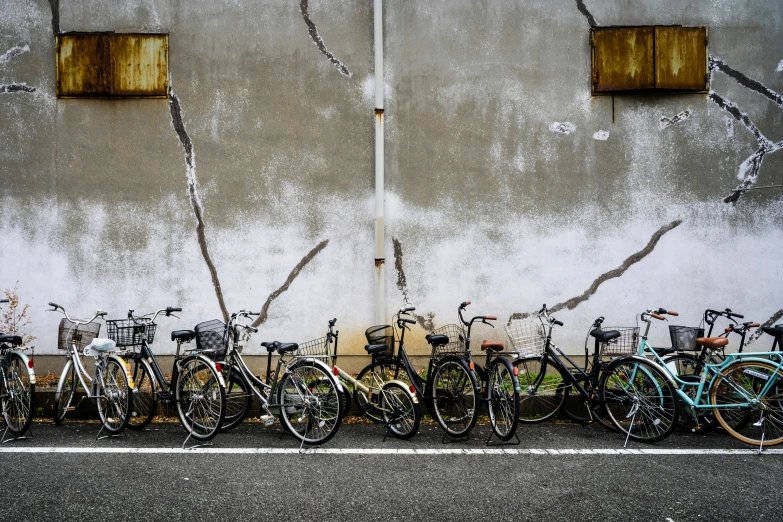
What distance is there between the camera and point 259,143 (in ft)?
28.1

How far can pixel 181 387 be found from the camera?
6266 millimetres

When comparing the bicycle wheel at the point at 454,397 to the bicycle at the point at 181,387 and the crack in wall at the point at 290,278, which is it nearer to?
the bicycle at the point at 181,387

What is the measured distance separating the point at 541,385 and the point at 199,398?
11.4 ft

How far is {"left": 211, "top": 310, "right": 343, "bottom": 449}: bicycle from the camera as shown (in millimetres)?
5887

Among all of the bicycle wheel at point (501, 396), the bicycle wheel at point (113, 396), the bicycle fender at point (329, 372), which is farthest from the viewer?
the bicycle wheel at point (113, 396)

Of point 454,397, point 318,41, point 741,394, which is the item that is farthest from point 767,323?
point 318,41

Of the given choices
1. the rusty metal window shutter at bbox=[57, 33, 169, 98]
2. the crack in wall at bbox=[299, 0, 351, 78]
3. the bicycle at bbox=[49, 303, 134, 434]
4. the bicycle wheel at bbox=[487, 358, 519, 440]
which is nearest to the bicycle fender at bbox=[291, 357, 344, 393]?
the bicycle wheel at bbox=[487, 358, 519, 440]

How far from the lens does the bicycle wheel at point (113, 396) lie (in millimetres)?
6148

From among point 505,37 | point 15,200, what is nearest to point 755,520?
point 505,37

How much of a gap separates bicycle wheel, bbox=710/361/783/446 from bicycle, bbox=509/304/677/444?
517 millimetres

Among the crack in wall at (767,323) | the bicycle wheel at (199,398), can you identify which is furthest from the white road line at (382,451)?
the crack in wall at (767,323)

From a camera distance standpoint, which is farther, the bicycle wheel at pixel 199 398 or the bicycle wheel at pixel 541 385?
the bicycle wheel at pixel 541 385

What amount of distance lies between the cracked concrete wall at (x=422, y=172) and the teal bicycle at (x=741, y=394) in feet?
8.89

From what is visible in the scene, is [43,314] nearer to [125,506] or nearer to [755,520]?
[125,506]
